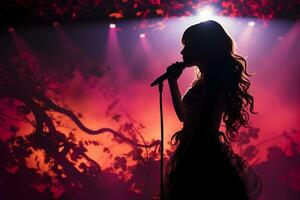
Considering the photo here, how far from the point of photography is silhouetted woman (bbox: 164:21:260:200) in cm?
185

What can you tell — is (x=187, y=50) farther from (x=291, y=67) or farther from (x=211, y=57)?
(x=291, y=67)

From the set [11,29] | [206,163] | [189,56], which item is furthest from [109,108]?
[206,163]

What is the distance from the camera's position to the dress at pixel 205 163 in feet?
5.94

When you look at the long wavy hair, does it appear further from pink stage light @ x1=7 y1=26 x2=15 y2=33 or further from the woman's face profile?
pink stage light @ x1=7 y1=26 x2=15 y2=33

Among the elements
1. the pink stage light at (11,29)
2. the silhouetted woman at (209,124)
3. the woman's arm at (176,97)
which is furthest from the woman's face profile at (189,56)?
the pink stage light at (11,29)

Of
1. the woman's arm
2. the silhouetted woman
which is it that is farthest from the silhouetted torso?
the woman's arm

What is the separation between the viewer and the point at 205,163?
1872 millimetres

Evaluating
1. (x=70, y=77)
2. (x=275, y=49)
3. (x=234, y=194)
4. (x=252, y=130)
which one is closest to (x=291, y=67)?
(x=275, y=49)

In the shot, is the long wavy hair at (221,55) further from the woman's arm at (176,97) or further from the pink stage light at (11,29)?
the pink stage light at (11,29)

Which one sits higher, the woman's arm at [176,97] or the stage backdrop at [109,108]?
the woman's arm at [176,97]

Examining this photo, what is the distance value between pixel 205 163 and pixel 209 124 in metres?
0.24

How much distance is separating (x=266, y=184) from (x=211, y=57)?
4.26 metres

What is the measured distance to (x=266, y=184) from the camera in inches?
224

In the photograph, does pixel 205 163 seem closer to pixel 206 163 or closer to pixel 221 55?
pixel 206 163
